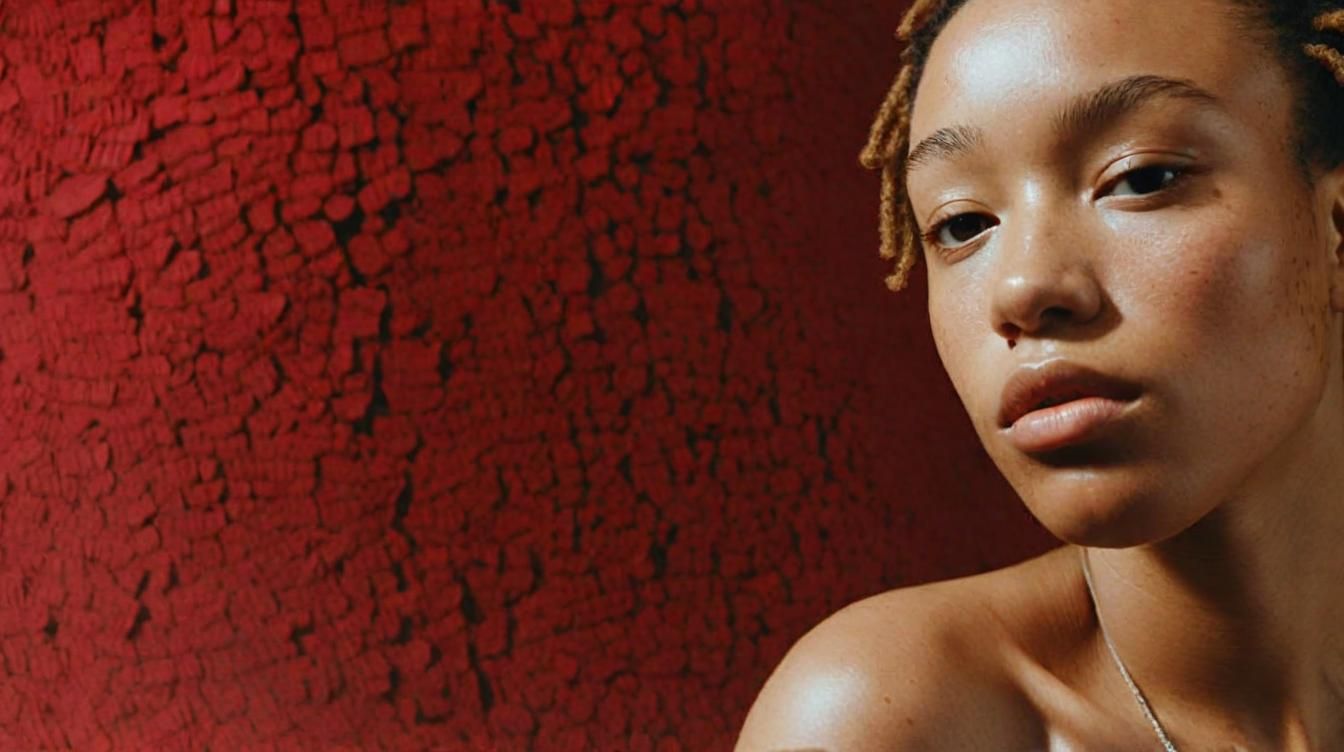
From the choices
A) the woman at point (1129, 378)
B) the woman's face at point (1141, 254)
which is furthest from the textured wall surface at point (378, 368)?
the woman's face at point (1141, 254)

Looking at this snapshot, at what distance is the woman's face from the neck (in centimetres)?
5

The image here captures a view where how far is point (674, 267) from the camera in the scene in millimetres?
1145

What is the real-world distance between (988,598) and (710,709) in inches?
11.1

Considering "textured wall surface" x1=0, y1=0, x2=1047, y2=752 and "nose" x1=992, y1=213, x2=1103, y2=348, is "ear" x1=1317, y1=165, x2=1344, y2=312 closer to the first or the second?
"nose" x1=992, y1=213, x2=1103, y2=348

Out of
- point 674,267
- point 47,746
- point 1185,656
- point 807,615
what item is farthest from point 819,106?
point 47,746

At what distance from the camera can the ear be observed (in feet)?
2.77

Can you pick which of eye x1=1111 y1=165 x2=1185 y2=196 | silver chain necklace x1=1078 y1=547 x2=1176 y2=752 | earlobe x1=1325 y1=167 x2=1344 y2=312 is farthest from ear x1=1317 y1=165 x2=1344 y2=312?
silver chain necklace x1=1078 y1=547 x2=1176 y2=752

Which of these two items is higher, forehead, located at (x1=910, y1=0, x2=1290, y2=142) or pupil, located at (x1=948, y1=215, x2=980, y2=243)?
forehead, located at (x1=910, y1=0, x2=1290, y2=142)

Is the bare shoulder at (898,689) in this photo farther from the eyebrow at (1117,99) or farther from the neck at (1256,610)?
the eyebrow at (1117,99)

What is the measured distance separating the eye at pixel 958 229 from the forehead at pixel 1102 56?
0.06m

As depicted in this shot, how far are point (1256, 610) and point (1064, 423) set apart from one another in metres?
0.23

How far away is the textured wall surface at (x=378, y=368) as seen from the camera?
41.6 inches

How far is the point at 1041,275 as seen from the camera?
776mm

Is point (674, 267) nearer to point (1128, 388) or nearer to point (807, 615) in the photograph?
point (807, 615)
